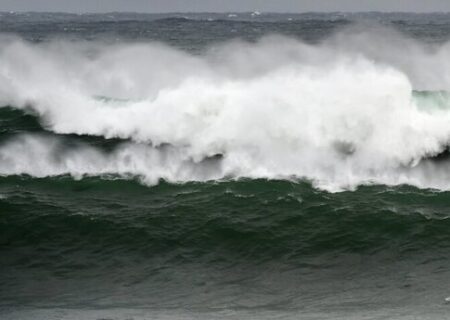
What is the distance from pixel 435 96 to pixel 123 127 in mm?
8389

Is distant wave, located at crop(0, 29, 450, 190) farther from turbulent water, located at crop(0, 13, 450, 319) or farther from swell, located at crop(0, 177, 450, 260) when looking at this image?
swell, located at crop(0, 177, 450, 260)

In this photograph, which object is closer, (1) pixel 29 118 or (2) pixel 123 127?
(2) pixel 123 127

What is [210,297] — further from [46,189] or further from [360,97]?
[360,97]

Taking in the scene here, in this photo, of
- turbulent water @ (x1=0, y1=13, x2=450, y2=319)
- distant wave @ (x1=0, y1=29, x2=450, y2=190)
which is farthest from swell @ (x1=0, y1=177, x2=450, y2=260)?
distant wave @ (x1=0, y1=29, x2=450, y2=190)

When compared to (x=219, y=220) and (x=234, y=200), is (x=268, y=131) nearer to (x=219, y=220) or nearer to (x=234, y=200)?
(x=234, y=200)

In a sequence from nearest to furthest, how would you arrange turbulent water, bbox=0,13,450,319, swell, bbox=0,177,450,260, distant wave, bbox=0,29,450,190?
1. turbulent water, bbox=0,13,450,319
2. swell, bbox=0,177,450,260
3. distant wave, bbox=0,29,450,190

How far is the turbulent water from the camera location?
10398mm

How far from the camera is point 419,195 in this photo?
47.8ft

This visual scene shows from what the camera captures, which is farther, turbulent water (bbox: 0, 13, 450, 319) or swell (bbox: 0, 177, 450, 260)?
swell (bbox: 0, 177, 450, 260)

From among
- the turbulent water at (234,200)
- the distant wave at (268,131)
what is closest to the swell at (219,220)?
the turbulent water at (234,200)

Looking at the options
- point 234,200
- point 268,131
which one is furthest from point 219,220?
point 268,131

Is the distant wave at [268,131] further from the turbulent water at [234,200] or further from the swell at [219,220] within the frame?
the swell at [219,220]

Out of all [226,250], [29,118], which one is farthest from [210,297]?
[29,118]

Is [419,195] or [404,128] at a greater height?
[404,128]
